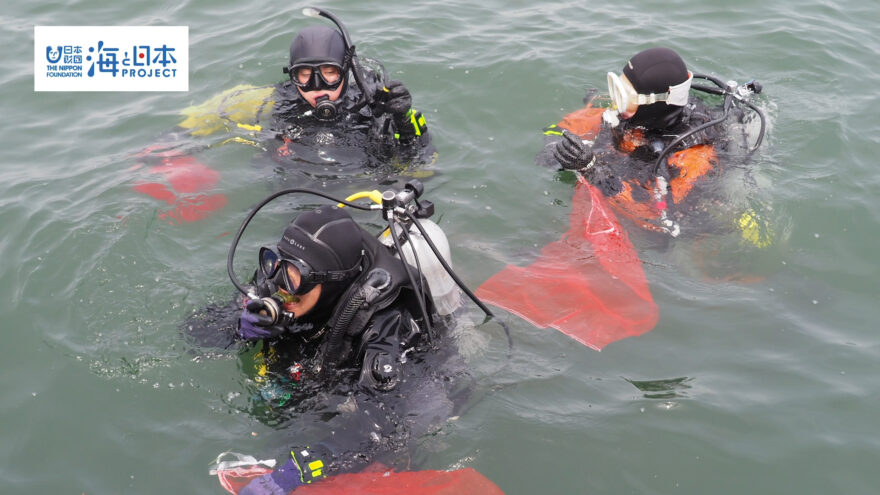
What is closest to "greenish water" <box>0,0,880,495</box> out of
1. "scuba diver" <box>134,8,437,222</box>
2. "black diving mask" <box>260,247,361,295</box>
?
"scuba diver" <box>134,8,437,222</box>

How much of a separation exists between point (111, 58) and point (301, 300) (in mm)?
5714

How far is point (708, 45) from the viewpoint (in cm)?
800

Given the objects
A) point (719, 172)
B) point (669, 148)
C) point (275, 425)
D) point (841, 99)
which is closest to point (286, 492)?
point (275, 425)

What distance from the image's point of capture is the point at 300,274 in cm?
355

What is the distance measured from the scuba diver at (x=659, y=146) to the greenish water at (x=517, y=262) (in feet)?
1.05

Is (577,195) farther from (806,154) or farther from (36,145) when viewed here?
(36,145)

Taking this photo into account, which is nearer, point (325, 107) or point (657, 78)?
point (657, 78)

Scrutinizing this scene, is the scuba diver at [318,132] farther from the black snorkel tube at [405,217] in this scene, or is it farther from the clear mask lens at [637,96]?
the black snorkel tube at [405,217]

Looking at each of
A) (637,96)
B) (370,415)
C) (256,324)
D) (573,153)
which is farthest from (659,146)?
(256,324)

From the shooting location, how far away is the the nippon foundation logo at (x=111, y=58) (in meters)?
7.75

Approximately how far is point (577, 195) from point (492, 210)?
0.69 m

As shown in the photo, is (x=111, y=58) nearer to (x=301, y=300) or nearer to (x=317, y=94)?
(x=317, y=94)

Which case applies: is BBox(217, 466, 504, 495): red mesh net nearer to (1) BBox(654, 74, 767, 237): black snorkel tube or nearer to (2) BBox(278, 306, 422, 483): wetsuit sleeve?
(2) BBox(278, 306, 422, 483): wetsuit sleeve

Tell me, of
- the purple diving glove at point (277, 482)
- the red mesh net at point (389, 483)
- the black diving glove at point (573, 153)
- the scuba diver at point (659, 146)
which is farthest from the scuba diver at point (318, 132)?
the purple diving glove at point (277, 482)
